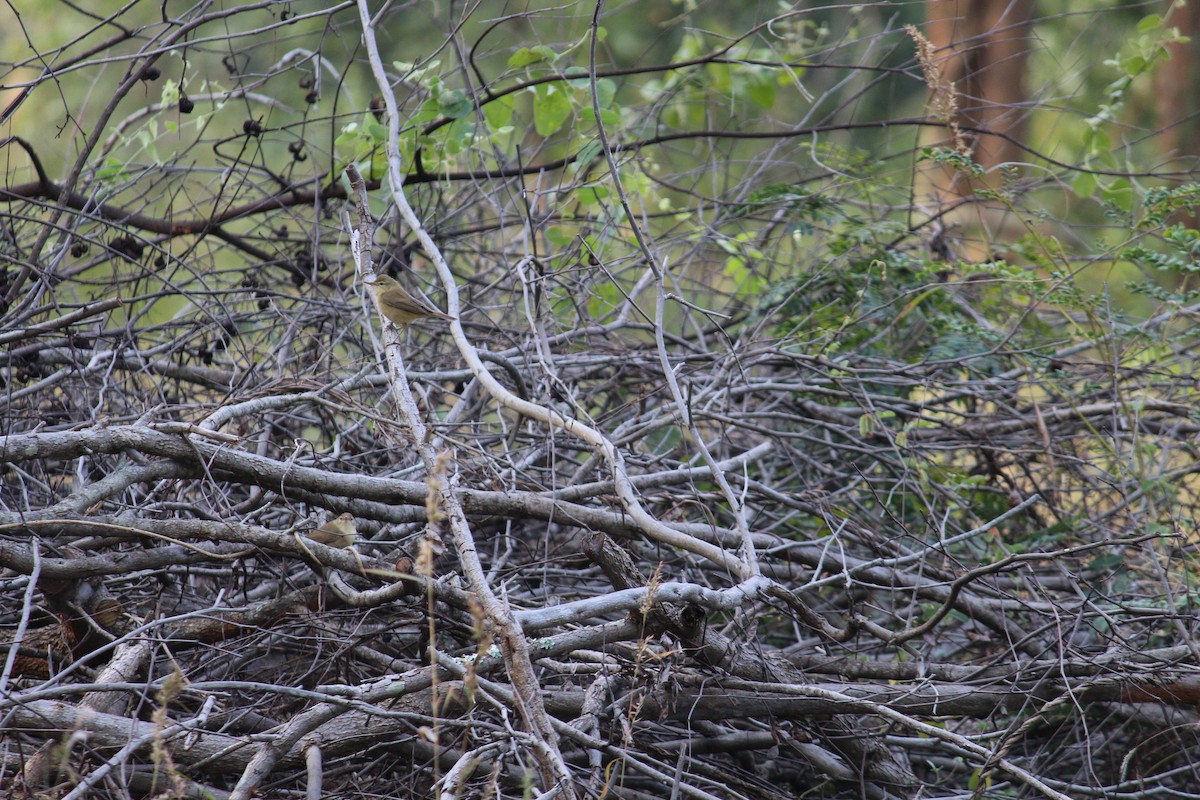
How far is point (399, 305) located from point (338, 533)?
1003mm

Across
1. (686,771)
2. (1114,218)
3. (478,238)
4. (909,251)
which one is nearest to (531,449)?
(686,771)

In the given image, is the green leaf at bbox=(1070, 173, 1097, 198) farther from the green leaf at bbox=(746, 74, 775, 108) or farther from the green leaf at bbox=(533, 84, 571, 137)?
the green leaf at bbox=(533, 84, 571, 137)

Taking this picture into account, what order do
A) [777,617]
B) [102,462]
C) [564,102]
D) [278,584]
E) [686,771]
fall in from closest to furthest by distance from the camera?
[686,771] < [278,584] < [102,462] < [777,617] < [564,102]

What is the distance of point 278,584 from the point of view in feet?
9.28

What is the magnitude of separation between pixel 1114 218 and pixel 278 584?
320 centimetres

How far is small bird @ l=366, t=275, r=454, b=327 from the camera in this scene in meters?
3.23

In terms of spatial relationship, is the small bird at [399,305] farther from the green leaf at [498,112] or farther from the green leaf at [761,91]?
the green leaf at [761,91]

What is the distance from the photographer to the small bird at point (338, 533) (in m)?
2.67

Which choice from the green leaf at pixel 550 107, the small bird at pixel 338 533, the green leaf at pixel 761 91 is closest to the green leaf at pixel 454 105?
the green leaf at pixel 550 107

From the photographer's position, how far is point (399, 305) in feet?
11.1

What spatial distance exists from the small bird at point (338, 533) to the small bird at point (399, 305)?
791 millimetres

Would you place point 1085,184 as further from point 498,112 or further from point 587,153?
point 498,112

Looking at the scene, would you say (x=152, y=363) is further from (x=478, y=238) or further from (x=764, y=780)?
(x=764, y=780)

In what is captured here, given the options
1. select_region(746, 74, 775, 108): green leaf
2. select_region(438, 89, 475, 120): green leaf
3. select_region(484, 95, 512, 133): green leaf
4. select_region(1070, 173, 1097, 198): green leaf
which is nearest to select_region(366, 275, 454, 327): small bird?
select_region(438, 89, 475, 120): green leaf
